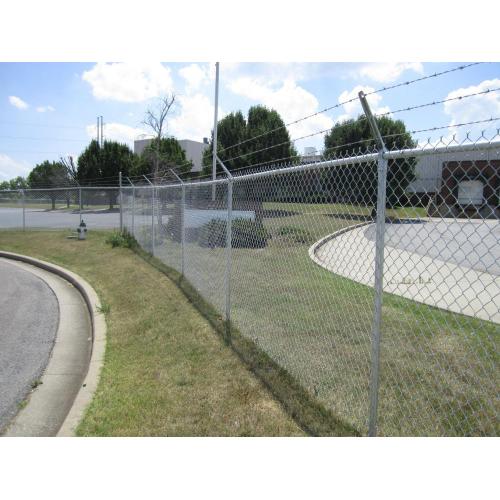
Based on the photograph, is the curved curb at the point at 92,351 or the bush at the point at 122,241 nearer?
the curved curb at the point at 92,351

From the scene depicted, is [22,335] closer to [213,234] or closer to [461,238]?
[213,234]

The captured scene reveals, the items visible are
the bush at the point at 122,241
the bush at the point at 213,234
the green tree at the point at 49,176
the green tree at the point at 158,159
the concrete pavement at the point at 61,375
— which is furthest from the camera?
the green tree at the point at 49,176

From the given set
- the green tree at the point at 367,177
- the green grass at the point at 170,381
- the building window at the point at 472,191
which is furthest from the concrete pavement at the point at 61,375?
the building window at the point at 472,191

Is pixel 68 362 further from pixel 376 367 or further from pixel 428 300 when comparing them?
pixel 428 300

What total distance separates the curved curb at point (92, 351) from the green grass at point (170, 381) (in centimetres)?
7

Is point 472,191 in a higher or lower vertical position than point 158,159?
lower

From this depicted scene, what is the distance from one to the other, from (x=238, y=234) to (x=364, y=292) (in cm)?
208

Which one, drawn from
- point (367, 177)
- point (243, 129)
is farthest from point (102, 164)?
point (367, 177)

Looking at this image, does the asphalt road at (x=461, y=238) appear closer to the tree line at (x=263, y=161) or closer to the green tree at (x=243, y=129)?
the tree line at (x=263, y=161)

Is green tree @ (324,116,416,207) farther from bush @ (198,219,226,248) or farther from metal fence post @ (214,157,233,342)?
bush @ (198,219,226,248)

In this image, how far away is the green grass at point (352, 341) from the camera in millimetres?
3314

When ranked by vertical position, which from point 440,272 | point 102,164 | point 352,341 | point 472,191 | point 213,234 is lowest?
point 352,341

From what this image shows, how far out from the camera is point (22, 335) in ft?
18.8

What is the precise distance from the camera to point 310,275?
7340 millimetres
